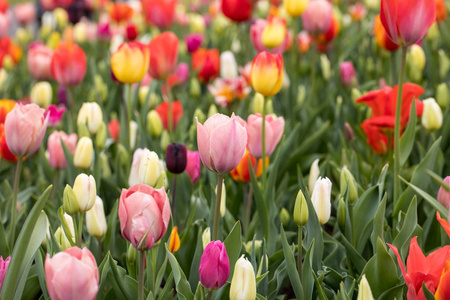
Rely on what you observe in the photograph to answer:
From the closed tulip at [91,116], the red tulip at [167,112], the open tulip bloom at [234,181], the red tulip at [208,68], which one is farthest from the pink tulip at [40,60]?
the closed tulip at [91,116]

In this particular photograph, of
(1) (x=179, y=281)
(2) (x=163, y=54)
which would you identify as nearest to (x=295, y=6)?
(2) (x=163, y=54)

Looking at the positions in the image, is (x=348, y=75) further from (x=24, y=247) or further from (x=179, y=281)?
(x=24, y=247)

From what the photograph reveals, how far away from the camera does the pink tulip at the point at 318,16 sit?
2535 millimetres

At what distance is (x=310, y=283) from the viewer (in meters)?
1.14

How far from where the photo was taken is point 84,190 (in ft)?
3.77

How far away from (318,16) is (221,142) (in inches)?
64.8

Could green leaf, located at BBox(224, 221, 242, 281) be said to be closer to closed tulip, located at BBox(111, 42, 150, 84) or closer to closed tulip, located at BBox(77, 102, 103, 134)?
closed tulip, located at BBox(111, 42, 150, 84)

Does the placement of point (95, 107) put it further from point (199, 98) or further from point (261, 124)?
point (199, 98)

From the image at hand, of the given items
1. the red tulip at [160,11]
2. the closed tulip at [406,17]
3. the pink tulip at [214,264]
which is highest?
the closed tulip at [406,17]

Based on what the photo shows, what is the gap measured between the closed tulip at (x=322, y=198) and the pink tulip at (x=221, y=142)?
0.23 metres


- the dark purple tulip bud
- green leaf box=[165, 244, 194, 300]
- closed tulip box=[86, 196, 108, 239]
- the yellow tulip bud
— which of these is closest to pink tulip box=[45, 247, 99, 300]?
green leaf box=[165, 244, 194, 300]

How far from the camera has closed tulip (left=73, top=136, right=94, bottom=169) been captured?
4.95ft

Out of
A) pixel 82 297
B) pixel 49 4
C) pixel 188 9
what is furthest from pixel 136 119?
pixel 188 9

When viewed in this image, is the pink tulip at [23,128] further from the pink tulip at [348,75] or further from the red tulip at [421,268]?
the pink tulip at [348,75]
